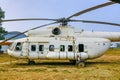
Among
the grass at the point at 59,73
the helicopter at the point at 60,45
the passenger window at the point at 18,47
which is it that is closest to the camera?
the grass at the point at 59,73

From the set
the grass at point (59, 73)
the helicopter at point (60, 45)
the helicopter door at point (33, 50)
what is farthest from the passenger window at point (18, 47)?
the grass at point (59, 73)

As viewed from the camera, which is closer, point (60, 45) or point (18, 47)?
point (60, 45)

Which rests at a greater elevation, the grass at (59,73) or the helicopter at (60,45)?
the helicopter at (60,45)

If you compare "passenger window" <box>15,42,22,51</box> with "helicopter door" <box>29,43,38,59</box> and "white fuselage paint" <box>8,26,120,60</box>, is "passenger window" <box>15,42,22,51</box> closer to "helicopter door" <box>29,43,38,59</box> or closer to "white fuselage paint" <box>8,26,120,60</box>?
"white fuselage paint" <box>8,26,120,60</box>

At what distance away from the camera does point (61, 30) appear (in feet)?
61.5

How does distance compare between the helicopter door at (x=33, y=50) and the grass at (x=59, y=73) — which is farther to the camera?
the helicopter door at (x=33, y=50)

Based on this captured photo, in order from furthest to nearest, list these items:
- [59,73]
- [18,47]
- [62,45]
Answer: [18,47] → [62,45] → [59,73]

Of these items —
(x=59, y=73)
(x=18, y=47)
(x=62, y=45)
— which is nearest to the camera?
(x=59, y=73)

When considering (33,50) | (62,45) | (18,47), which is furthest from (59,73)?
(18,47)

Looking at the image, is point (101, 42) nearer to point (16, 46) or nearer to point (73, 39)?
point (73, 39)

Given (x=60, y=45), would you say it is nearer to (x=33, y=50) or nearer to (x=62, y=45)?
(x=62, y=45)

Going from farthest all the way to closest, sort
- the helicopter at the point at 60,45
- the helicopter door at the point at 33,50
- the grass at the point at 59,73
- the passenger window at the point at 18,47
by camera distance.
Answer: the passenger window at the point at 18,47 < the helicopter door at the point at 33,50 < the helicopter at the point at 60,45 < the grass at the point at 59,73

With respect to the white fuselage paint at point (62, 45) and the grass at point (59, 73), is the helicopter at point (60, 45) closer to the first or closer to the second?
the white fuselage paint at point (62, 45)

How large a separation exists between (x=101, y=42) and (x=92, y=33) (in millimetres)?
1068
